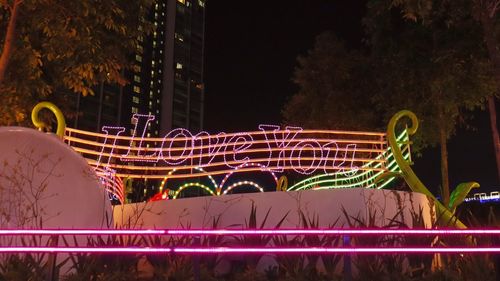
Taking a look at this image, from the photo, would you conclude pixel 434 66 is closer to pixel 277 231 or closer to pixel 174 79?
pixel 277 231

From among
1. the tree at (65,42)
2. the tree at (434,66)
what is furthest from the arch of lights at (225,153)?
the tree at (434,66)

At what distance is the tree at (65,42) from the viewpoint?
36.1 feet

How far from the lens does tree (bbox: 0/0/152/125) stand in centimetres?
1102

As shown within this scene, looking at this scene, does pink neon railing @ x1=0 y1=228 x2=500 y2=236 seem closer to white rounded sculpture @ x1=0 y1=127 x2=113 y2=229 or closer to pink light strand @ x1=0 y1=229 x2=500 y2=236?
pink light strand @ x1=0 y1=229 x2=500 y2=236

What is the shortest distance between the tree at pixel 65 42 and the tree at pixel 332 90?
12559 millimetres

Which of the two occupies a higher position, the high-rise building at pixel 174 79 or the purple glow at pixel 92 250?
the high-rise building at pixel 174 79

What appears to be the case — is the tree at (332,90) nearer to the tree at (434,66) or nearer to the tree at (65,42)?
the tree at (434,66)

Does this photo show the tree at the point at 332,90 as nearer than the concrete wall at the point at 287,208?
No

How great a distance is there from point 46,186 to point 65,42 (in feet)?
14.7

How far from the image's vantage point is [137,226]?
9594 mm

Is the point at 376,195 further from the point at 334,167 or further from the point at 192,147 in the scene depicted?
the point at 192,147

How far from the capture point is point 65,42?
1120 cm

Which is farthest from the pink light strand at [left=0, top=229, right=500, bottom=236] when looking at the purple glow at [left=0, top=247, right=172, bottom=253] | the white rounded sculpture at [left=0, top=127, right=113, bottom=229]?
the white rounded sculpture at [left=0, top=127, right=113, bottom=229]

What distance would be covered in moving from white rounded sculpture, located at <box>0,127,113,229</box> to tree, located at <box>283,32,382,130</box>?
1621cm
